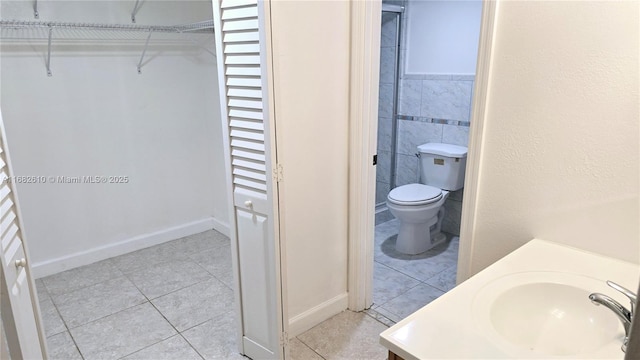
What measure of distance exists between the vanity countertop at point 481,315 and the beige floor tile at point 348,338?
98 centimetres

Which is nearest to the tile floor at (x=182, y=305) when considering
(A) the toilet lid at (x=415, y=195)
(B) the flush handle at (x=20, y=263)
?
(A) the toilet lid at (x=415, y=195)

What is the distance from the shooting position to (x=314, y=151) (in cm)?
216

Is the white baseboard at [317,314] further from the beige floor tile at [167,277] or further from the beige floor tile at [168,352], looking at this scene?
the beige floor tile at [167,277]

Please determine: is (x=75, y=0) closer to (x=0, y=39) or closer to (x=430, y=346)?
(x=0, y=39)

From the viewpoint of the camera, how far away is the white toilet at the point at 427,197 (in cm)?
314

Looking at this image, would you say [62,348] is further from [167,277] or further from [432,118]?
[432,118]

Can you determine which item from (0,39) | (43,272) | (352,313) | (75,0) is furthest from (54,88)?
(352,313)

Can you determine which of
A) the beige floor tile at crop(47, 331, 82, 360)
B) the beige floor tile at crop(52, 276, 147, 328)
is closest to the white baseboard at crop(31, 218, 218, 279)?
the beige floor tile at crop(52, 276, 147, 328)

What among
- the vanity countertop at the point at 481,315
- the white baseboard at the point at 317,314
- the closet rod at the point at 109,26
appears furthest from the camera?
the closet rod at the point at 109,26

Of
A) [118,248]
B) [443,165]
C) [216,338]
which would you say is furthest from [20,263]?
[443,165]

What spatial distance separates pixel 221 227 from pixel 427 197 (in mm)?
1774

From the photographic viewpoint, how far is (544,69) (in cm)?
149

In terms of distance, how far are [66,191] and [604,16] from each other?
10.6ft

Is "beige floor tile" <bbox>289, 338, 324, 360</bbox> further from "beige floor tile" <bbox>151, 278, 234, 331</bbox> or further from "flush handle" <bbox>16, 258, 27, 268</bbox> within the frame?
"flush handle" <bbox>16, 258, 27, 268</bbox>
